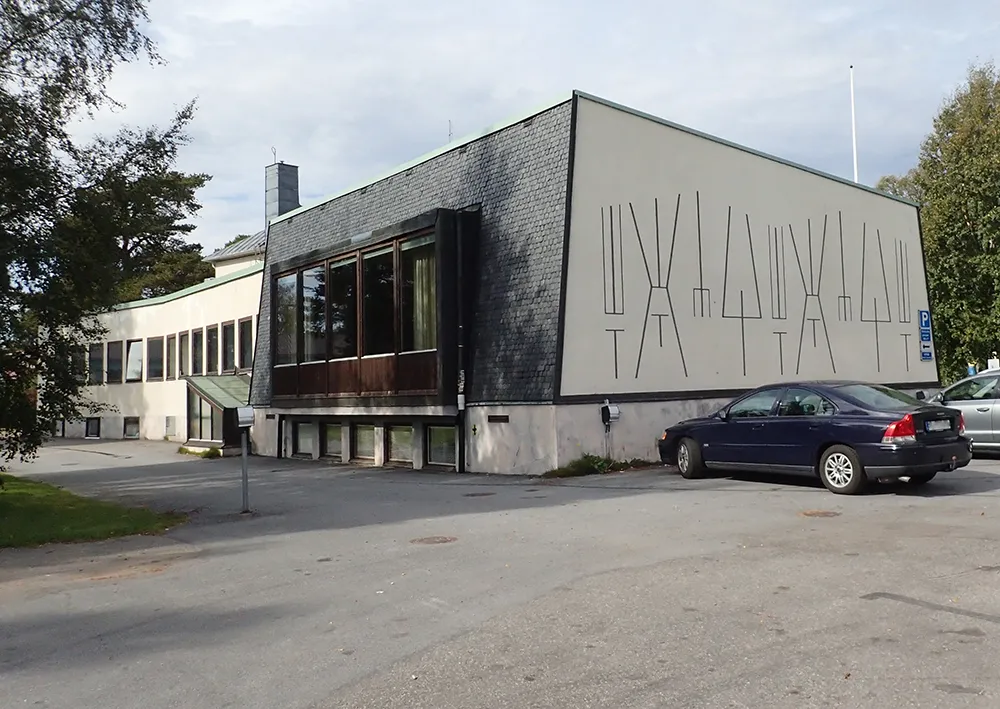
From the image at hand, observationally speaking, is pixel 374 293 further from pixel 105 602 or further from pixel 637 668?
pixel 637 668

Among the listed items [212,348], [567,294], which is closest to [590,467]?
[567,294]

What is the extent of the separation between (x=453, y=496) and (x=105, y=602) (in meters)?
7.25

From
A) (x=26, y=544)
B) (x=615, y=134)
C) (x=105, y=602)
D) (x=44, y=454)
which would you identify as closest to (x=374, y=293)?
(x=615, y=134)

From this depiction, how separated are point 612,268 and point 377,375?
237 inches

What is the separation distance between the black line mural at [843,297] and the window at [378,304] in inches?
469

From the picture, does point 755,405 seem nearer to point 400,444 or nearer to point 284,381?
point 400,444

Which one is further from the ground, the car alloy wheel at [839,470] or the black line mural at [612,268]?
the black line mural at [612,268]

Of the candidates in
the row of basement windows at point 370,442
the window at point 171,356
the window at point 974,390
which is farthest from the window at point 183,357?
the window at point 974,390

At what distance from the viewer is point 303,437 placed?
25.2m

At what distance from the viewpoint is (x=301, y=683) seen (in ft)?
16.6

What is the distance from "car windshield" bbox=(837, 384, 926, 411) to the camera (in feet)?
38.6

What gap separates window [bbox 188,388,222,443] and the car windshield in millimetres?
21830

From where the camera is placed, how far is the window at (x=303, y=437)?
24.7 m

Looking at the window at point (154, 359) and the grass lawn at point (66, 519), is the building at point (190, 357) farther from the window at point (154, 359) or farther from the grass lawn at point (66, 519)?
the grass lawn at point (66, 519)
